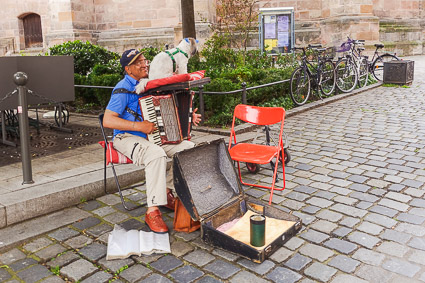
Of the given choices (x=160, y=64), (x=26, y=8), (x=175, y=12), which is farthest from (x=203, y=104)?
(x=26, y=8)

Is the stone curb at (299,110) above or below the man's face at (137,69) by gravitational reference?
below

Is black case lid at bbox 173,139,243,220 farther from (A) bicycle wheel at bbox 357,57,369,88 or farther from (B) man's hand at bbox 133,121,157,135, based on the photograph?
(A) bicycle wheel at bbox 357,57,369,88

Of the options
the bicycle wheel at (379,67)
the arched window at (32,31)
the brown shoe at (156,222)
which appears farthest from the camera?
the arched window at (32,31)

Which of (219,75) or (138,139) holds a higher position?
(219,75)

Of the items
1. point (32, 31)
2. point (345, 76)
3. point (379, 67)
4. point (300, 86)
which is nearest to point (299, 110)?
point (300, 86)

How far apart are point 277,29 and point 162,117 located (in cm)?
1114

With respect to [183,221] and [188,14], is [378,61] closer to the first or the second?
[188,14]

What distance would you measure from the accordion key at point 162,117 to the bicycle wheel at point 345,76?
8037mm

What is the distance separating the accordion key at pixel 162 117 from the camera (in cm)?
401

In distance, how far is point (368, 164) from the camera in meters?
5.78

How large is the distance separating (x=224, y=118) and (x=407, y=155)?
3099 mm

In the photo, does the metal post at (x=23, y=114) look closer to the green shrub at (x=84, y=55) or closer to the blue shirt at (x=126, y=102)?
the blue shirt at (x=126, y=102)

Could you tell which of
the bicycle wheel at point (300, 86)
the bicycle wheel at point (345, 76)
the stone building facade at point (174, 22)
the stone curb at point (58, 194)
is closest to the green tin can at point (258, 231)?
the stone curb at point (58, 194)

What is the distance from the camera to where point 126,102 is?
13.7 feet
